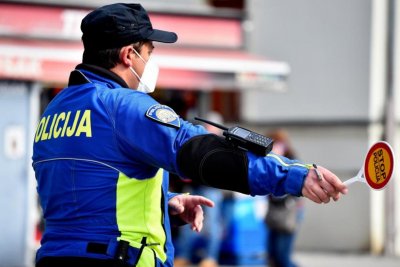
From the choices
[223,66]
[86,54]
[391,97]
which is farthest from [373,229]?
[86,54]

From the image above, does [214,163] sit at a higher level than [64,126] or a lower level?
lower

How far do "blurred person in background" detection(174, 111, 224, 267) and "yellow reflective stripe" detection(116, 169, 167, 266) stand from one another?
23.7ft

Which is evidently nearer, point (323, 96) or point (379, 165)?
point (379, 165)

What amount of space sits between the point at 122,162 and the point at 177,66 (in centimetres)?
808

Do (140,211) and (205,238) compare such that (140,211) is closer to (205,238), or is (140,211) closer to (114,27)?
(114,27)

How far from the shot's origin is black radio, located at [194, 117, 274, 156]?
10.6 feet

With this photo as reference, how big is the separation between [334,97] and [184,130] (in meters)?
10.4

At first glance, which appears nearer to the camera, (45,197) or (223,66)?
(45,197)

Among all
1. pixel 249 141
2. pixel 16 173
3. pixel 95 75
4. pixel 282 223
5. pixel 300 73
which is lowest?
pixel 282 223

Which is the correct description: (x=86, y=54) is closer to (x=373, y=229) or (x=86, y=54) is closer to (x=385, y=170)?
(x=385, y=170)

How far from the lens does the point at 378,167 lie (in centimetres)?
321

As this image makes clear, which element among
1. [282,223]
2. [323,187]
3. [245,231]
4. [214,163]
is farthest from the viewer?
[245,231]

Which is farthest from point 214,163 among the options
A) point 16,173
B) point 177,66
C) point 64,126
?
point 177,66

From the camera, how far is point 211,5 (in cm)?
1384
